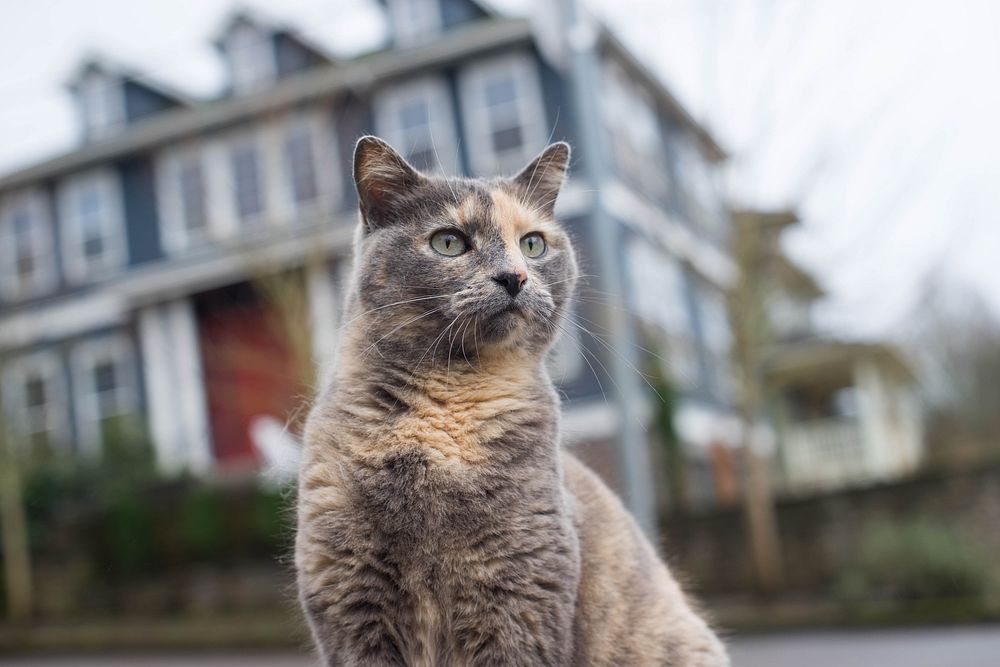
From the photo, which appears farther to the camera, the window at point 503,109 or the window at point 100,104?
the window at point 100,104

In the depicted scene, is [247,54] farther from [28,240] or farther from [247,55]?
[28,240]

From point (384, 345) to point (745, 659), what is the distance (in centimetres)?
578

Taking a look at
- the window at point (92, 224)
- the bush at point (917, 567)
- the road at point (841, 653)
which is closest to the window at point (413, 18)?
the window at point (92, 224)

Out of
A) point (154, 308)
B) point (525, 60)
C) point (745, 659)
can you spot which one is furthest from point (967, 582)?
point (154, 308)

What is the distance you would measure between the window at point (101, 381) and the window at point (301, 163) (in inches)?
287

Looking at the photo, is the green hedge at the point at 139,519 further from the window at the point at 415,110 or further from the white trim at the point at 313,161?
the window at the point at 415,110

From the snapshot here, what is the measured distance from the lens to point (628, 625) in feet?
8.00

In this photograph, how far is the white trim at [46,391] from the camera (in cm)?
1416

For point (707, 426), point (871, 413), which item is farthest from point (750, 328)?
point (871, 413)

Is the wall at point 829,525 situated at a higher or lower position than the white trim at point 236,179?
lower

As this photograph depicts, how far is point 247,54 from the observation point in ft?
57.3

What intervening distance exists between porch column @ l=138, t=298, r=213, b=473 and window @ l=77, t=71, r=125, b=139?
3972mm

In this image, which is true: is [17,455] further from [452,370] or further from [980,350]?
[980,350]

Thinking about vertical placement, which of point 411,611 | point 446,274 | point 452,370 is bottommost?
point 411,611
